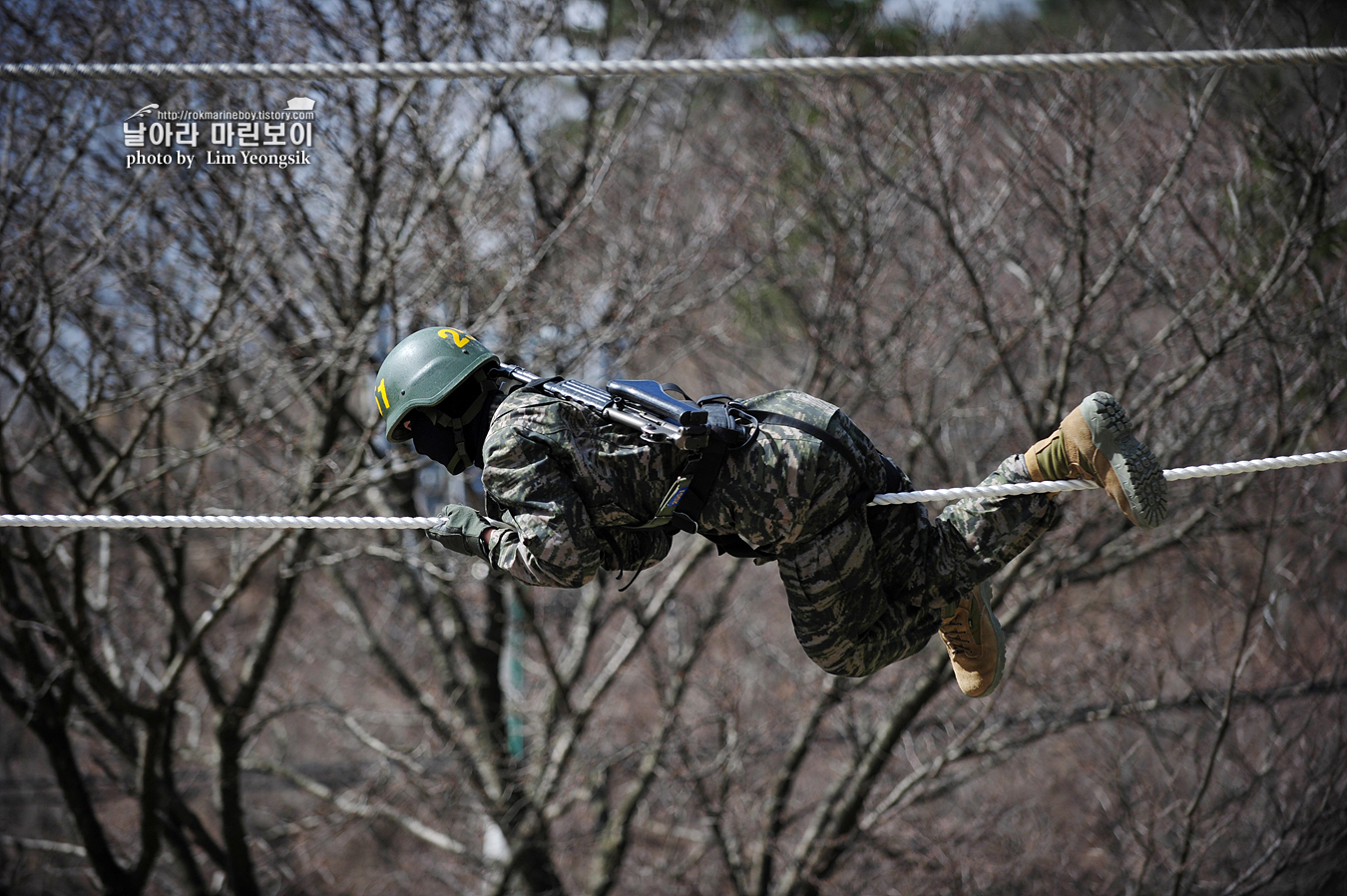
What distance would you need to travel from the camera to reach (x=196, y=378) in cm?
676

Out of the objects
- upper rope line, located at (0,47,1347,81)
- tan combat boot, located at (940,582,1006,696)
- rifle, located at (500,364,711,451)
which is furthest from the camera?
tan combat boot, located at (940,582,1006,696)

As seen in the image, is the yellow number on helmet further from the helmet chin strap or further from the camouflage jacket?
the camouflage jacket

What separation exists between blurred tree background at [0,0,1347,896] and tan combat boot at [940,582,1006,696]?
3.30m

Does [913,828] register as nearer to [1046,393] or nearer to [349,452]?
[1046,393]

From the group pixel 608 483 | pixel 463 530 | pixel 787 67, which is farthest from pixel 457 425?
pixel 787 67

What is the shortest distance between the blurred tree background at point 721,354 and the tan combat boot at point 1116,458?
11.4 feet

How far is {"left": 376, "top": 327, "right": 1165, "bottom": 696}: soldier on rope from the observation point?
10.5ft

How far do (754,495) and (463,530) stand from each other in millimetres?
946

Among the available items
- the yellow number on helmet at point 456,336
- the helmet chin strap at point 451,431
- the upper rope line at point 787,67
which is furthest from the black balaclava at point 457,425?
the upper rope line at point 787,67

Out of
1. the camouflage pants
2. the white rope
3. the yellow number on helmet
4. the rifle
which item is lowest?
the camouflage pants

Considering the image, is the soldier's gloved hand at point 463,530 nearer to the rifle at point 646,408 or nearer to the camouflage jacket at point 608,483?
the camouflage jacket at point 608,483

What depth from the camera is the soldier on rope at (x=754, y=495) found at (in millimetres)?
3188

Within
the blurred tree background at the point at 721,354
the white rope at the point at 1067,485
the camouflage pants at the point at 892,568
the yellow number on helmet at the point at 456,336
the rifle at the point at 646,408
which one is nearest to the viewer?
the rifle at the point at 646,408

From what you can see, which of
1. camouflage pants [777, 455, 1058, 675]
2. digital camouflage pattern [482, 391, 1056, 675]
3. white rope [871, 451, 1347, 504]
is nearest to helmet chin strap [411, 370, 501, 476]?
digital camouflage pattern [482, 391, 1056, 675]
